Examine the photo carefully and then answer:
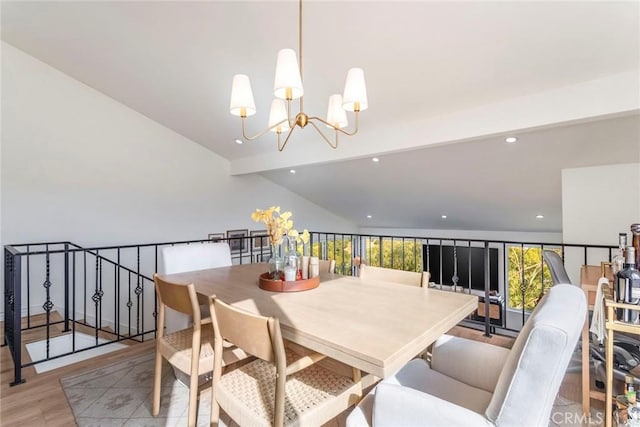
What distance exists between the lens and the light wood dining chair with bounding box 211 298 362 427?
112 cm

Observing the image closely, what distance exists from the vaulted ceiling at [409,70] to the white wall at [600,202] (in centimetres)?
18

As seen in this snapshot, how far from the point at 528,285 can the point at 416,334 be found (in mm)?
7095

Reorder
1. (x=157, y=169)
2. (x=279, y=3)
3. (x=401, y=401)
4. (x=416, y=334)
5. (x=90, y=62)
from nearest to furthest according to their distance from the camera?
(x=401, y=401)
(x=416, y=334)
(x=279, y=3)
(x=90, y=62)
(x=157, y=169)

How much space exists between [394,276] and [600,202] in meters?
3.16

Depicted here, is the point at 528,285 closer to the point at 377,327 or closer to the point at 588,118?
the point at 588,118

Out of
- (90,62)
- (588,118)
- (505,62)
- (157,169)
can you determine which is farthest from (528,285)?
(90,62)

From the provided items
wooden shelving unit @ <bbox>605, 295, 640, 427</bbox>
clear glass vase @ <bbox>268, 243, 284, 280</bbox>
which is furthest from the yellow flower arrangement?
wooden shelving unit @ <bbox>605, 295, 640, 427</bbox>

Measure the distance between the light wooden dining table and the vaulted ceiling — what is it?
1847 millimetres

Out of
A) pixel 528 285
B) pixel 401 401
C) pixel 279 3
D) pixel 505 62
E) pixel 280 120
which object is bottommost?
pixel 528 285

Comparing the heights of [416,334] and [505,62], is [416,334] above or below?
below

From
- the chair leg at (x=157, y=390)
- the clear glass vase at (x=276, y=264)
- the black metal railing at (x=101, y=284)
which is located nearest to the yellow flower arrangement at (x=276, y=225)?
the clear glass vase at (x=276, y=264)

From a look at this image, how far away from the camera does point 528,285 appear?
22.4ft

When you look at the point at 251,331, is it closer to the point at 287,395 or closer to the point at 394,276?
the point at 287,395

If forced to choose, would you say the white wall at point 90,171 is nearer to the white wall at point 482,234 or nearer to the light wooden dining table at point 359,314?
the light wooden dining table at point 359,314
